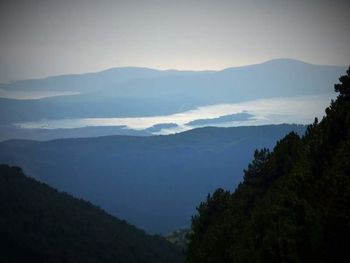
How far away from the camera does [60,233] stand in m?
98.8

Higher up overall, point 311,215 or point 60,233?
point 311,215

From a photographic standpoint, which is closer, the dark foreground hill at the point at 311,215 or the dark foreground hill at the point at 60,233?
the dark foreground hill at the point at 311,215

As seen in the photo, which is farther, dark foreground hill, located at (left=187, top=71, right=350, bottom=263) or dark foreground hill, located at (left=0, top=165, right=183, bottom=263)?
dark foreground hill, located at (left=0, top=165, right=183, bottom=263)

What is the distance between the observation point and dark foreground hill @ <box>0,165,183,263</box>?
87625 mm

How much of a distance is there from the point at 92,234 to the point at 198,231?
254 ft

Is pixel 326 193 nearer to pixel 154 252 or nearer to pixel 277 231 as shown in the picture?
pixel 277 231

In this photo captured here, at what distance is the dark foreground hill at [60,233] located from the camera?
8762 centimetres

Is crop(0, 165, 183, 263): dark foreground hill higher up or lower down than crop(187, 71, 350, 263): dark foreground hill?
lower down

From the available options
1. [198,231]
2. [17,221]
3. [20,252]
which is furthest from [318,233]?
[17,221]

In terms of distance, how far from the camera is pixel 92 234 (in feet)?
336

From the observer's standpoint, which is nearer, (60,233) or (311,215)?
(311,215)

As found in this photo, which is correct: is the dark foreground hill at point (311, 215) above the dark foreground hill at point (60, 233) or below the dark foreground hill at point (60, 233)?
above

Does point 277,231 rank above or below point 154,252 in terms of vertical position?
above

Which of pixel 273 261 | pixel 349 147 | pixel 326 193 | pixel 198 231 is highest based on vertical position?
pixel 349 147
